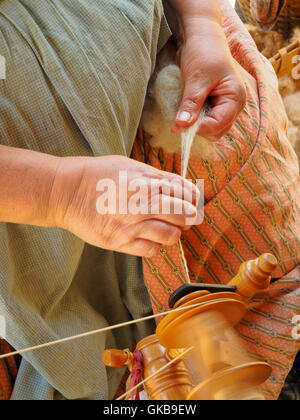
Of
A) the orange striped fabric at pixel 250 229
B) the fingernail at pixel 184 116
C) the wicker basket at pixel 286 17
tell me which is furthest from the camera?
the wicker basket at pixel 286 17

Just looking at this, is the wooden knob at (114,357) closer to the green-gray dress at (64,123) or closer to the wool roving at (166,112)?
the green-gray dress at (64,123)

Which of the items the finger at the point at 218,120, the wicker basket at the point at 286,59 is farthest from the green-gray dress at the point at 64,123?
the wicker basket at the point at 286,59

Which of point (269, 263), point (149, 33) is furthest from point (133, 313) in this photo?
point (149, 33)

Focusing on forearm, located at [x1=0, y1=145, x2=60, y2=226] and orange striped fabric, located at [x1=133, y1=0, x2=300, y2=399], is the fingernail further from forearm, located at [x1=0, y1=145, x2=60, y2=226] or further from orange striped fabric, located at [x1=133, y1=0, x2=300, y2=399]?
forearm, located at [x1=0, y1=145, x2=60, y2=226]

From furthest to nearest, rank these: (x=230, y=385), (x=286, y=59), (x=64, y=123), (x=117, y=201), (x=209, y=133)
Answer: (x=286, y=59) < (x=209, y=133) < (x=64, y=123) < (x=117, y=201) < (x=230, y=385)

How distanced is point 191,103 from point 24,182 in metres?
0.37

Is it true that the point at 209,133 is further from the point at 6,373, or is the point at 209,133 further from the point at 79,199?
the point at 6,373

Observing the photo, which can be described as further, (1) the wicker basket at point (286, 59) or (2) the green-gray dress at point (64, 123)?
(1) the wicker basket at point (286, 59)

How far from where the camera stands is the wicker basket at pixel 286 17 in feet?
5.77

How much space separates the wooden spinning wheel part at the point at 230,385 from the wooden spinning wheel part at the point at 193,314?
0.28 ft

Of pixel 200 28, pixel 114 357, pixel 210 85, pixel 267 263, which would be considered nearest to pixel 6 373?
pixel 114 357

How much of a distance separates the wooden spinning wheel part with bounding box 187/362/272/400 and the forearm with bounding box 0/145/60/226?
1.13 ft

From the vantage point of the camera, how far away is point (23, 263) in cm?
80

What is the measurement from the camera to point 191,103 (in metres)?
0.81
